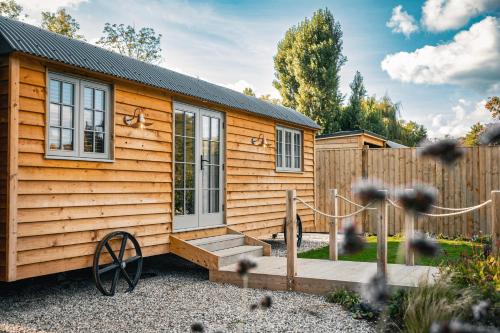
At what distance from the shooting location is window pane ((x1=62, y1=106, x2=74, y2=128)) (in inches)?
210

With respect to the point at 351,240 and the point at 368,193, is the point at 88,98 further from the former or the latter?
the point at 368,193

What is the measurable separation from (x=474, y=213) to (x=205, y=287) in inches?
269

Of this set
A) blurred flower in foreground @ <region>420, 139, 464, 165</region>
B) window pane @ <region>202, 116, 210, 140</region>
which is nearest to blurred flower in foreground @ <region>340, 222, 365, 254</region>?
blurred flower in foreground @ <region>420, 139, 464, 165</region>

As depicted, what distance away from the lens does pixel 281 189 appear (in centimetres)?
977

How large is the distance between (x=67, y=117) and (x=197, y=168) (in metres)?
2.42

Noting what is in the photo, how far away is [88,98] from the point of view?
18.5 ft

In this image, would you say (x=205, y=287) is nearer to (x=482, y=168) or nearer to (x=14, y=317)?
(x=14, y=317)

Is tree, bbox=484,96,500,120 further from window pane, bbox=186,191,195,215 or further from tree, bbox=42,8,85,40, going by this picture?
tree, bbox=42,8,85,40

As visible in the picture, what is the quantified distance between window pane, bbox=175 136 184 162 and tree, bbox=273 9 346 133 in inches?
735

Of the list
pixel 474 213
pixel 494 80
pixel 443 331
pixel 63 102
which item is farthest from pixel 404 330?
pixel 474 213

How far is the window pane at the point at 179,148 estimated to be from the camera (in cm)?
701

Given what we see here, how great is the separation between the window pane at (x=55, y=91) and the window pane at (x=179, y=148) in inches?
81.3

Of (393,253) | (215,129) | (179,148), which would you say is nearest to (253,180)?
(215,129)

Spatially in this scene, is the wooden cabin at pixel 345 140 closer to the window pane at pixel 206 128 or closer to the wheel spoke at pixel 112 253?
the window pane at pixel 206 128
